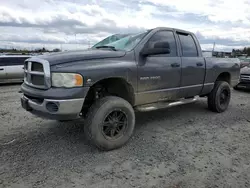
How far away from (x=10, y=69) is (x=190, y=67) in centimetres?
945

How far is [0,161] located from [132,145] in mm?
1967

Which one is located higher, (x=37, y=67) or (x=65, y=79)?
(x=37, y=67)

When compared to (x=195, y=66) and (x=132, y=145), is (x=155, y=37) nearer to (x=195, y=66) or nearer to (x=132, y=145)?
(x=195, y=66)

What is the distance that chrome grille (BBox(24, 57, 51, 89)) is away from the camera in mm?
3197

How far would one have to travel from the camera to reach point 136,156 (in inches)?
136

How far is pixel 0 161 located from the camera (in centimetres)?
321

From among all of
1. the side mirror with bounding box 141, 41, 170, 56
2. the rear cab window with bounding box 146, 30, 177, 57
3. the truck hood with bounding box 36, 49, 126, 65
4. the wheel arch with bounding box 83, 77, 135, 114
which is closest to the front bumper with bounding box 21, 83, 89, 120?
the truck hood with bounding box 36, 49, 126, 65

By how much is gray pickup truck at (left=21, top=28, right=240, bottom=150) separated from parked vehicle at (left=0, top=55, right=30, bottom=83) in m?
8.23

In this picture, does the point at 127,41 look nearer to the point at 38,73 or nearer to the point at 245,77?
the point at 38,73

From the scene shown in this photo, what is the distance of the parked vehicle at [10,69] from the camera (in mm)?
11100

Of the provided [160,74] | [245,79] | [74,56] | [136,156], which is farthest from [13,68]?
[245,79]

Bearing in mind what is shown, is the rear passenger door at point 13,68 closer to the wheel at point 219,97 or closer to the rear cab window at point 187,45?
the rear cab window at point 187,45

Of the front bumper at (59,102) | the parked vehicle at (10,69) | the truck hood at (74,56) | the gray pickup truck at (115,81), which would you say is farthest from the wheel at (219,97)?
the parked vehicle at (10,69)

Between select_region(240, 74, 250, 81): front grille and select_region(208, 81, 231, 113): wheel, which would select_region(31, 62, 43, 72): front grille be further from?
select_region(240, 74, 250, 81): front grille
